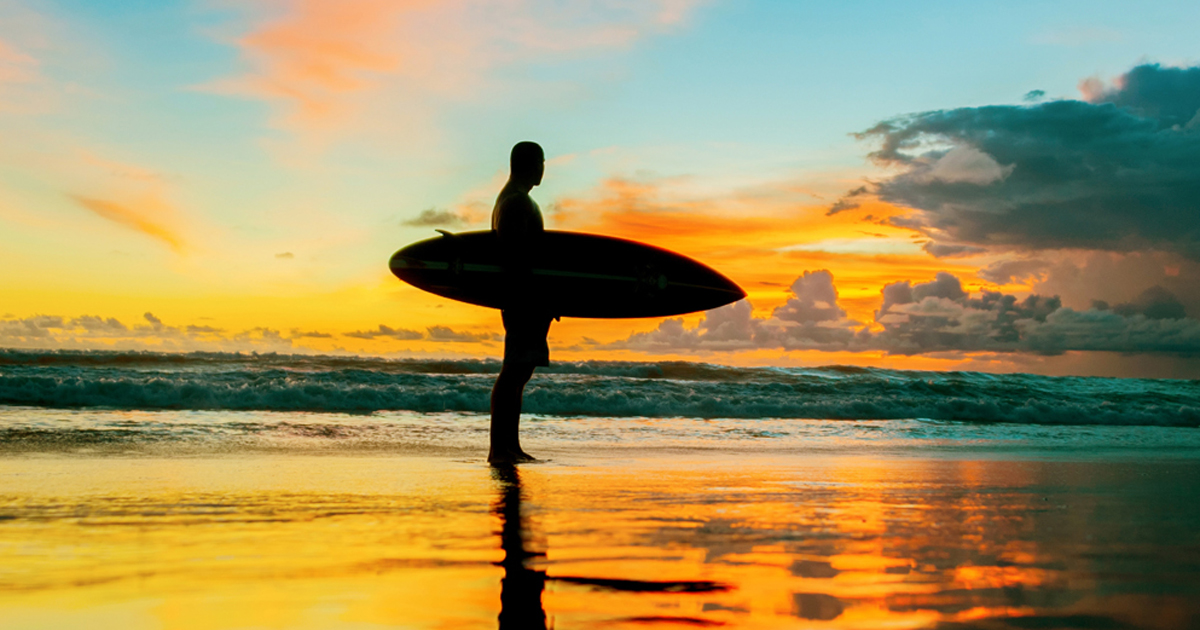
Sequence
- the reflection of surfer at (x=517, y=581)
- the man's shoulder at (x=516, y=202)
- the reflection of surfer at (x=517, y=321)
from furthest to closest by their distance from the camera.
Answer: the reflection of surfer at (x=517, y=321)
the man's shoulder at (x=516, y=202)
the reflection of surfer at (x=517, y=581)

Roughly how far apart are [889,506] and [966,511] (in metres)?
0.28

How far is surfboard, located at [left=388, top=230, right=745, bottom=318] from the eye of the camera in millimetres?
5473

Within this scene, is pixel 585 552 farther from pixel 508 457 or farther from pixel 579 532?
pixel 508 457

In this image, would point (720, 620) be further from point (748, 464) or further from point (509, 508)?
point (748, 464)

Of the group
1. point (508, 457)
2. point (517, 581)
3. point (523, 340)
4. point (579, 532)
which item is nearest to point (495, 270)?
point (523, 340)

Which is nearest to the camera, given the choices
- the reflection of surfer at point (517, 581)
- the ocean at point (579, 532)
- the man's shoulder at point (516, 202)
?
the reflection of surfer at point (517, 581)

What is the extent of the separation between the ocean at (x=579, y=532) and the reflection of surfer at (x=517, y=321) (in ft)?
0.91

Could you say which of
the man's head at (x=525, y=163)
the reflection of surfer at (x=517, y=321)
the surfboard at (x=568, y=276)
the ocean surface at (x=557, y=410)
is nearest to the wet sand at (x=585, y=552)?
the reflection of surfer at (x=517, y=321)

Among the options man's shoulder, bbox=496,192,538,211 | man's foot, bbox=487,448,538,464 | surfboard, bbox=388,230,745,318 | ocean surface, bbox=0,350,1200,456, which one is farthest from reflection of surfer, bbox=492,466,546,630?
ocean surface, bbox=0,350,1200,456

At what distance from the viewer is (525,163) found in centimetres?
521

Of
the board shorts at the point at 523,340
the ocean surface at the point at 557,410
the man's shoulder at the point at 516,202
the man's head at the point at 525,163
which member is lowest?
the ocean surface at the point at 557,410

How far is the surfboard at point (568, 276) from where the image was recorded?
5473 mm

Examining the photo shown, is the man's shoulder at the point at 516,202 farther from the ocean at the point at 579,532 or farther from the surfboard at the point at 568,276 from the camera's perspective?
the ocean at the point at 579,532

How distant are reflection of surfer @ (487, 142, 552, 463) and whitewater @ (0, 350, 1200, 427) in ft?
21.1
